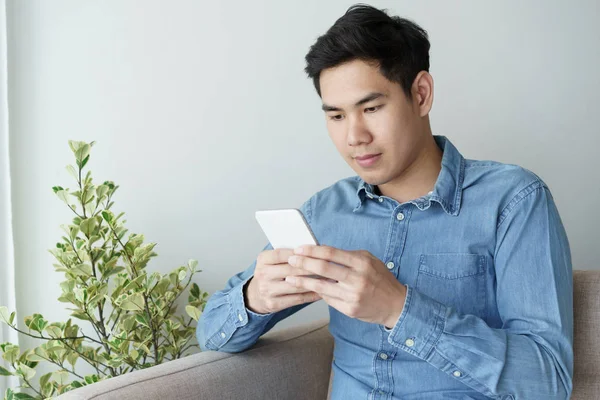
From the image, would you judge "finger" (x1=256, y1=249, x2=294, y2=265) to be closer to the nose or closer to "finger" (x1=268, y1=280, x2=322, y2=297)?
"finger" (x1=268, y1=280, x2=322, y2=297)

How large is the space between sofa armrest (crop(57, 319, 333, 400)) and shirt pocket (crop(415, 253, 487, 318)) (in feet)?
1.15

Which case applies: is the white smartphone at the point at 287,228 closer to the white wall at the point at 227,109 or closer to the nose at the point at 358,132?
the nose at the point at 358,132

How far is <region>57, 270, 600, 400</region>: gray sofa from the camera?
4.06 feet

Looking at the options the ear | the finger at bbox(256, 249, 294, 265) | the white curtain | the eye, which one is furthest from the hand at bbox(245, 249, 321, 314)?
the white curtain

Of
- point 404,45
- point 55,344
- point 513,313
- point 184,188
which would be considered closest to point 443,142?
point 404,45

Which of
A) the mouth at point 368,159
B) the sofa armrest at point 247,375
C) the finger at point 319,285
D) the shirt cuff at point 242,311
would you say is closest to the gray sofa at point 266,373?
the sofa armrest at point 247,375

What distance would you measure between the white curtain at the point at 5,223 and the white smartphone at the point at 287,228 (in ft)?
2.87

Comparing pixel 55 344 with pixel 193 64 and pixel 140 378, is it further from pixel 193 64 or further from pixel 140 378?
pixel 193 64

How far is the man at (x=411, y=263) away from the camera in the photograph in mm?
1103

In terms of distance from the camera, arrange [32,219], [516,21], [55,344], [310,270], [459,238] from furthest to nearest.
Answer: [516,21] → [32,219] → [55,344] → [459,238] → [310,270]

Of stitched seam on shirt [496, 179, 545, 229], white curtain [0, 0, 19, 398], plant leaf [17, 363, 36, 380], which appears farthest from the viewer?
white curtain [0, 0, 19, 398]

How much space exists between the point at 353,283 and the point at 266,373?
461 mm

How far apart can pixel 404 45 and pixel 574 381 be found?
0.75 metres

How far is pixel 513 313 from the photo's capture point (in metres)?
1.18
